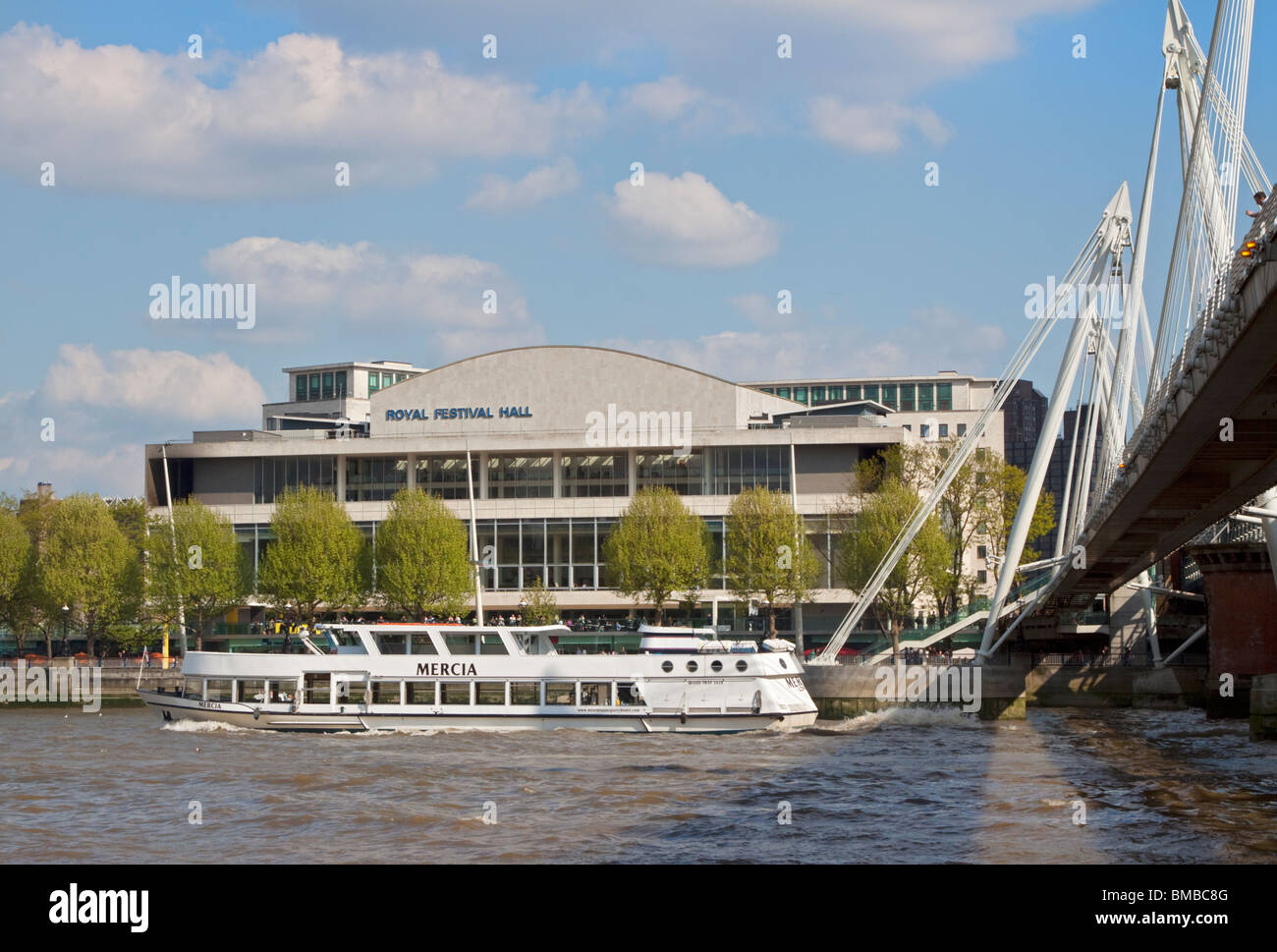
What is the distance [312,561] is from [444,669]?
33187mm

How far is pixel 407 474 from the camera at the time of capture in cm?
9406

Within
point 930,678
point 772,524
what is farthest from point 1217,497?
point 772,524

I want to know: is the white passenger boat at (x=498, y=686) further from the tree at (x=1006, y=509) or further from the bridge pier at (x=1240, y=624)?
the tree at (x=1006, y=509)

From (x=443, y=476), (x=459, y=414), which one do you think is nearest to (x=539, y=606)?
(x=443, y=476)

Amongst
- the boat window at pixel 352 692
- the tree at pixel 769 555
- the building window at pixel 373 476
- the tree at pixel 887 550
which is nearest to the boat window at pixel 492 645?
the boat window at pixel 352 692

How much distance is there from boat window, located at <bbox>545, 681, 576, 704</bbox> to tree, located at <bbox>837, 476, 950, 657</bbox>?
29831mm

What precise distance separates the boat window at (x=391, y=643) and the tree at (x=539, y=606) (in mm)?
31967

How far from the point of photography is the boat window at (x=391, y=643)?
163 feet

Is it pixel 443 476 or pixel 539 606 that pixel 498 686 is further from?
pixel 443 476

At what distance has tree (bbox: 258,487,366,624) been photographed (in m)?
80.0

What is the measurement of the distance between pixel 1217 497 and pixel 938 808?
653 inches

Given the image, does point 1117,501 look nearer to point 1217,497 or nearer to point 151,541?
point 1217,497
